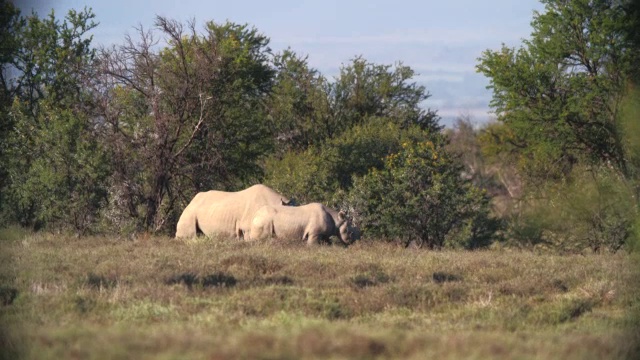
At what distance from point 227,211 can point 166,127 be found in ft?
16.1

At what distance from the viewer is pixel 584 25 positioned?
2923cm

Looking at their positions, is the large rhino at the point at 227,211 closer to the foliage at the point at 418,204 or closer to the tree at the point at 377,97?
the foliage at the point at 418,204

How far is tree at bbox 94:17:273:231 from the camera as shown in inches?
1073

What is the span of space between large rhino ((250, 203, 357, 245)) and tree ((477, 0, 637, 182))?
9.93 m

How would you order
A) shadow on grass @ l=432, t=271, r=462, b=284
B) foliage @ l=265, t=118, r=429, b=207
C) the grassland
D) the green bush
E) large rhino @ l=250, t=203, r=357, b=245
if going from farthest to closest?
foliage @ l=265, t=118, r=429, b=207 → the green bush → large rhino @ l=250, t=203, r=357, b=245 → shadow on grass @ l=432, t=271, r=462, b=284 → the grassland

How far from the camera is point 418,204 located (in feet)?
90.8

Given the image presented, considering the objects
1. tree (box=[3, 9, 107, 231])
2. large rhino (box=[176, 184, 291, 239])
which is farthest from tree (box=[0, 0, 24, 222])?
large rhino (box=[176, 184, 291, 239])

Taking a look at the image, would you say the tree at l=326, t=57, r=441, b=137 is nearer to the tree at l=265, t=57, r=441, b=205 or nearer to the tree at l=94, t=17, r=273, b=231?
the tree at l=265, t=57, r=441, b=205

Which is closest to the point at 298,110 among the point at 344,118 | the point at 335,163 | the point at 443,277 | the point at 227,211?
the point at 344,118

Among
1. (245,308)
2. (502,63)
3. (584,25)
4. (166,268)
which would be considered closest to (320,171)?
(502,63)

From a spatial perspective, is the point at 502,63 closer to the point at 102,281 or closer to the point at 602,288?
the point at 602,288

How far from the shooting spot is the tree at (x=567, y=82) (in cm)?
2842

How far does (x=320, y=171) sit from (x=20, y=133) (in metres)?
11.0

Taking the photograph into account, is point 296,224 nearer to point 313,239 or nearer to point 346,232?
point 313,239
